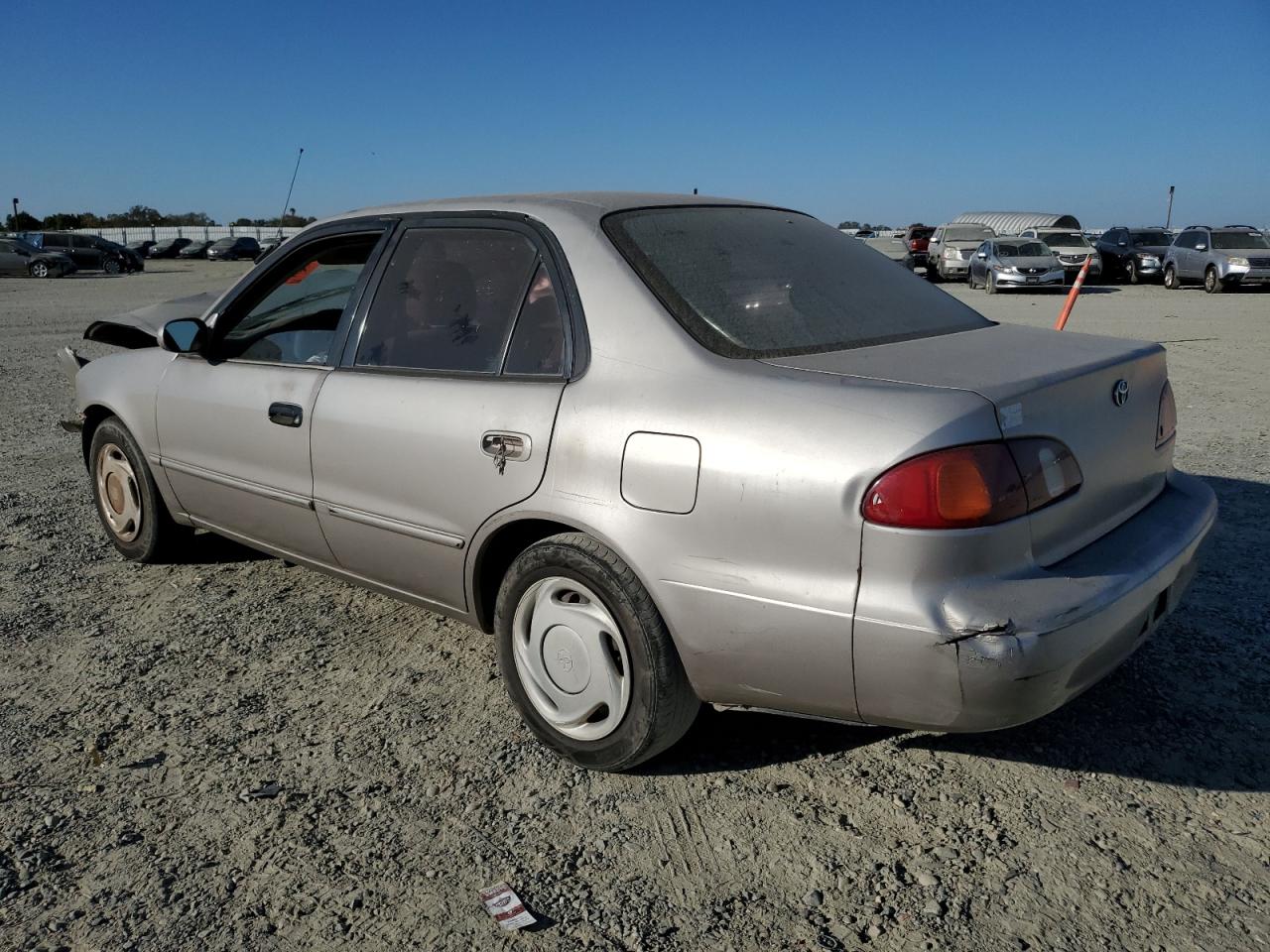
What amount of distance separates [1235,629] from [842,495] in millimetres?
2206

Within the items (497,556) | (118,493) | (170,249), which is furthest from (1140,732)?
(170,249)

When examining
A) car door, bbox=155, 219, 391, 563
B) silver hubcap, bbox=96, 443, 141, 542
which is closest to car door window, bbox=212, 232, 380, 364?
car door, bbox=155, 219, 391, 563

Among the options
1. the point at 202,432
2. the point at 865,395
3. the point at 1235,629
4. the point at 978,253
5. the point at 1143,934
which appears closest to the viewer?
the point at 1143,934

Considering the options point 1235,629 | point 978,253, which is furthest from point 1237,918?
point 978,253

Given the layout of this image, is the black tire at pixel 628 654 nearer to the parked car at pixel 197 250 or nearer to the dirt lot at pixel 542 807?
the dirt lot at pixel 542 807

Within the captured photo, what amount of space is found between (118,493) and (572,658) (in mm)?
2857

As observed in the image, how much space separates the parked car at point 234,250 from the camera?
2084 inches

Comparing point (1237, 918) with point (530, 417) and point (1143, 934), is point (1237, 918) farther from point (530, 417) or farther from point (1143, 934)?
point (530, 417)

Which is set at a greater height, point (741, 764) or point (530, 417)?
point (530, 417)

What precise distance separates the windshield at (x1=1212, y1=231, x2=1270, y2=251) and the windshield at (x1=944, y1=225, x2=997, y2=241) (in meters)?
5.94

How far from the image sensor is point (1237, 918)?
7.57 feet

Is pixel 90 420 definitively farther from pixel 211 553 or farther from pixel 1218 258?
pixel 1218 258

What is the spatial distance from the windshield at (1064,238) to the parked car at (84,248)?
31622 mm

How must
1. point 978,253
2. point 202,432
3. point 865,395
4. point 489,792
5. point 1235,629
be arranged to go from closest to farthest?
point 865,395 < point 489,792 < point 1235,629 < point 202,432 < point 978,253
